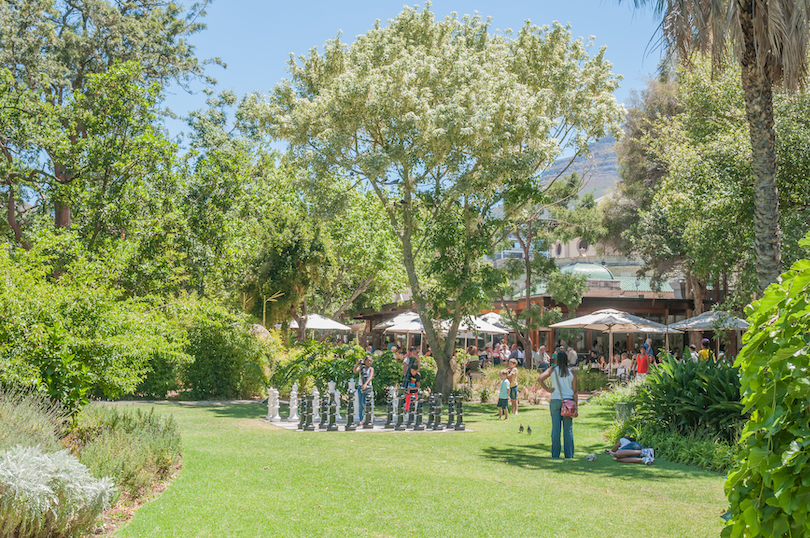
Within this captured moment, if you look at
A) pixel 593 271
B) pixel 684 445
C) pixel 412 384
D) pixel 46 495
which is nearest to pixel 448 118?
pixel 412 384

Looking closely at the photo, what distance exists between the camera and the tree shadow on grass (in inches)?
375

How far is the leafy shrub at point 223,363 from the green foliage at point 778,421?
1837cm

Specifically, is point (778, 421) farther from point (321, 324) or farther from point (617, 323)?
point (321, 324)

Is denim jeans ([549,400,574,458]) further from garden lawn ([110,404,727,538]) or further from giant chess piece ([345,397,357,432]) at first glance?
giant chess piece ([345,397,357,432])

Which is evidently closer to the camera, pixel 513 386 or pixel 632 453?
pixel 632 453

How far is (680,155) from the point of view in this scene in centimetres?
1898

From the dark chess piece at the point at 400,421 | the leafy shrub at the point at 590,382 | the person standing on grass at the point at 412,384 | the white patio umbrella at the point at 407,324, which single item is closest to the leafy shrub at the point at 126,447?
the dark chess piece at the point at 400,421

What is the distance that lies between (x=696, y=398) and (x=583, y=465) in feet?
8.60

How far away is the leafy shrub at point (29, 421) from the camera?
654cm

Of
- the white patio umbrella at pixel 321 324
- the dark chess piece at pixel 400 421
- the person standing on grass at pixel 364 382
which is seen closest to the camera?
the dark chess piece at pixel 400 421

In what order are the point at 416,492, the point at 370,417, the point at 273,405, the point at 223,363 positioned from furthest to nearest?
the point at 223,363 < the point at 273,405 < the point at 370,417 < the point at 416,492

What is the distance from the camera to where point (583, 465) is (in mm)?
10312

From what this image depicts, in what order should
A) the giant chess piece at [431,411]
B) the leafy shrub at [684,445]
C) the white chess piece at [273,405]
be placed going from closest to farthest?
the leafy shrub at [684,445]
the giant chess piece at [431,411]
the white chess piece at [273,405]

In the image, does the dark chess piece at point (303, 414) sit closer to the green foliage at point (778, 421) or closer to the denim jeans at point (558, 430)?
the denim jeans at point (558, 430)
